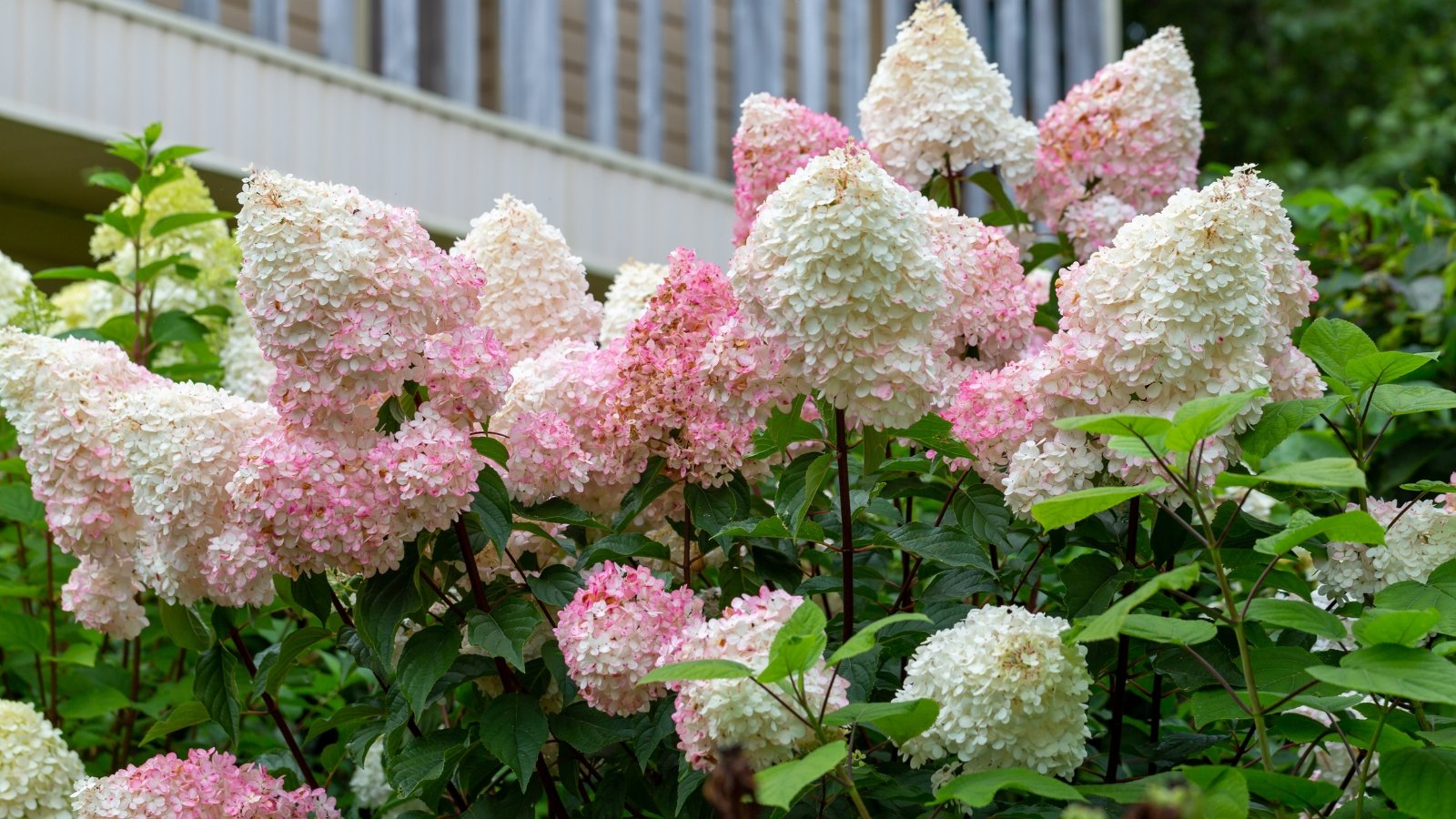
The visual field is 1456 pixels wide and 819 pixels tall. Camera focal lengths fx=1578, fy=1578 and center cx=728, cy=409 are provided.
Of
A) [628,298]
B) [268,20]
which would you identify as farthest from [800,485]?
[268,20]

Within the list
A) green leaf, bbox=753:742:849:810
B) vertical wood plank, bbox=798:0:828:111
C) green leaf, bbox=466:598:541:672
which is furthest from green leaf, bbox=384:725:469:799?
vertical wood plank, bbox=798:0:828:111

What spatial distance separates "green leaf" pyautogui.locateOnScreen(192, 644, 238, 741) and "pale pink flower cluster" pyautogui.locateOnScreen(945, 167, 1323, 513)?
1.07 metres

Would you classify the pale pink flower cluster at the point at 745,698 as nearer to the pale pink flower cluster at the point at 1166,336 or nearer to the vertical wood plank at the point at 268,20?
the pale pink flower cluster at the point at 1166,336

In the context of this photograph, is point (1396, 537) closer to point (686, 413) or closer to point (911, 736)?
Result: point (911, 736)

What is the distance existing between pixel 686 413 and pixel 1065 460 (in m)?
0.46

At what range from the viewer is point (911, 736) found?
1.60m

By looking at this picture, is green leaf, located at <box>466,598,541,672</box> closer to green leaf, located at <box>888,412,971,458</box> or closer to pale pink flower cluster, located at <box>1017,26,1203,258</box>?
green leaf, located at <box>888,412,971,458</box>

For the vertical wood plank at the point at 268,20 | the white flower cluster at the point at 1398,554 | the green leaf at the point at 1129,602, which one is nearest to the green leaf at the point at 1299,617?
the green leaf at the point at 1129,602

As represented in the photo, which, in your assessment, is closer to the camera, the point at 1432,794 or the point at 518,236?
the point at 1432,794

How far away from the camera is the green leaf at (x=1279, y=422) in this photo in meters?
1.72

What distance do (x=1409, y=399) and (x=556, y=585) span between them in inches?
40.2

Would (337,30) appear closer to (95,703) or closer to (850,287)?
(95,703)

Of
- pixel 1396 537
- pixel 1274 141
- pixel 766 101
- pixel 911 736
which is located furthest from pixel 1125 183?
pixel 1274 141

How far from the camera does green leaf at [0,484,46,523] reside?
2.73 m
